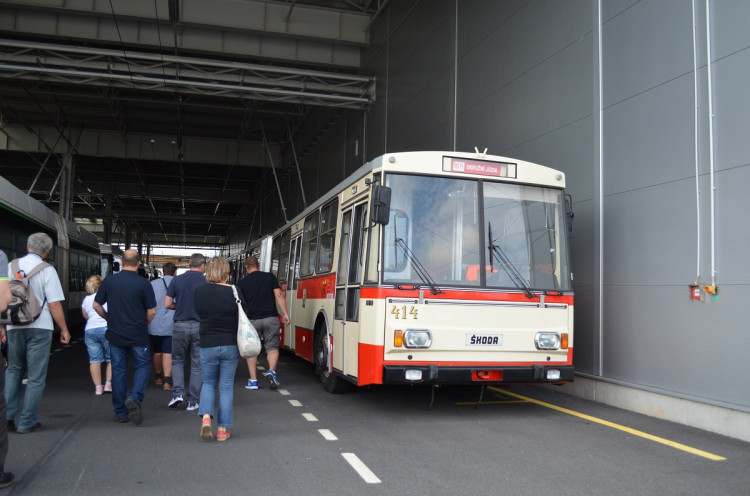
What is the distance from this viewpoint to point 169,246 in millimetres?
89188

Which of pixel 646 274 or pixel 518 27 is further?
pixel 518 27

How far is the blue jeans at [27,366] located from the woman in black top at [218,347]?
5.52 feet

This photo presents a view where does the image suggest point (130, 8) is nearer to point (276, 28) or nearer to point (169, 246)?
point (276, 28)

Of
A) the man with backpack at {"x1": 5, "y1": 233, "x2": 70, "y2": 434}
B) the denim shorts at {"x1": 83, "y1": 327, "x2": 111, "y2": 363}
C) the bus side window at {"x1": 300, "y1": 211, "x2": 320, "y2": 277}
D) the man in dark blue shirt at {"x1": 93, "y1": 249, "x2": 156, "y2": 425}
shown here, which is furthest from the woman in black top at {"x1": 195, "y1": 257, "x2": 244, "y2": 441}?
the bus side window at {"x1": 300, "y1": 211, "x2": 320, "y2": 277}

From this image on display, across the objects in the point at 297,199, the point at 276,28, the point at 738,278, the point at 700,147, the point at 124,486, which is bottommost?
the point at 124,486

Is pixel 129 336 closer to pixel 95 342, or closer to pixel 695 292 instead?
pixel 95 342

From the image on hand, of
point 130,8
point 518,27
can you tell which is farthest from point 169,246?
point 518,27

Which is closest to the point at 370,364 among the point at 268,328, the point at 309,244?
the point at 268,328

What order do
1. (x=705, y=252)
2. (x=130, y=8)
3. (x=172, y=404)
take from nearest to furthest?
(x=705, y=252) < (x=172, y=404) < (x=130, y=8)

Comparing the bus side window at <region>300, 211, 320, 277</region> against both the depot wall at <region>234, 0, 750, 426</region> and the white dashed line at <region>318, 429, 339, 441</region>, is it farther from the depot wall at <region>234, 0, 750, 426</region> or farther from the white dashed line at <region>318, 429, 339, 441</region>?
the white dashed line at <region>318, 429, 339, 441</region>

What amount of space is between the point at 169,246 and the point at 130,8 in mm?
73194

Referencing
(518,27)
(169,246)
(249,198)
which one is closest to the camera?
(518,27)

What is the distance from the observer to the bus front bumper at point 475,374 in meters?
7.34

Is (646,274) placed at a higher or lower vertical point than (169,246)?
lower
